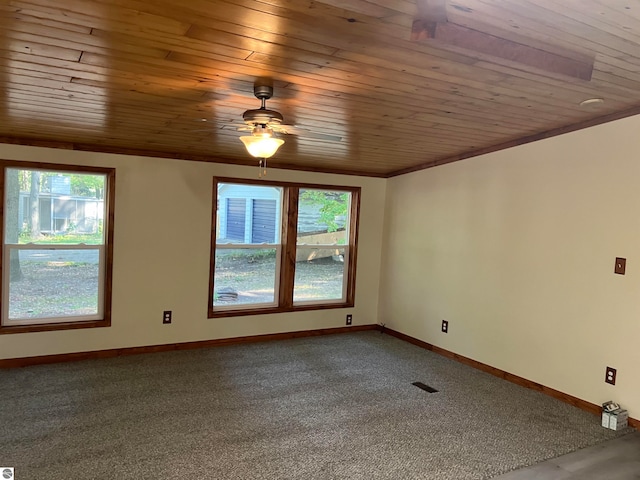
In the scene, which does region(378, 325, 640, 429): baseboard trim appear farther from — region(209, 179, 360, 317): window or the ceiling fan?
the ceiling fan

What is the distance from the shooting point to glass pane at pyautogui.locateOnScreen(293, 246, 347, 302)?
571cm

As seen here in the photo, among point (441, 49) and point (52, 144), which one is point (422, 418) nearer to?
point (441, 49)

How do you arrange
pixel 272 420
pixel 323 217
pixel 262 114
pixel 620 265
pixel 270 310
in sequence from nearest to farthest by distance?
1. pixel 262 114
2. pixel 272 420
3. pixel 620 265
4. pixel 270 310
5. pixel 323 217

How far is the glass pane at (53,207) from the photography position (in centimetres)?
418

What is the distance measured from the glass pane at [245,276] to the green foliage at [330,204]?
78 cm

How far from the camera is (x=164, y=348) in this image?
4.87 metres

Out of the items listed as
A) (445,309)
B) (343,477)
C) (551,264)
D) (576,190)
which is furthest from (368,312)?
(343,477)

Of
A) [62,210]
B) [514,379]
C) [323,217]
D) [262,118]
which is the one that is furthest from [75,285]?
[514,379]

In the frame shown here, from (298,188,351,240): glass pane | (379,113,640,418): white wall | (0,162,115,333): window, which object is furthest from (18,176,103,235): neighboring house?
(379,113,640,418): white wall

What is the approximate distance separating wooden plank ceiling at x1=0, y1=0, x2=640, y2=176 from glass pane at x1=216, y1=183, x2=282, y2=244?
4.05 feet

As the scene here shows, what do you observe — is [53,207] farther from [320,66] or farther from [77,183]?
[320,66]

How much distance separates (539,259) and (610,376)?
1084 millimetres

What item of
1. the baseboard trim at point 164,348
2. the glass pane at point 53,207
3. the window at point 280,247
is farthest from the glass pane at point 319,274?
the glass pane at point 53,207

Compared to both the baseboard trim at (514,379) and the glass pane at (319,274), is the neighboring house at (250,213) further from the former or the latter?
the baseboard trim at (514,379)
